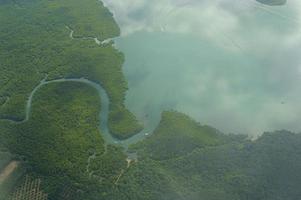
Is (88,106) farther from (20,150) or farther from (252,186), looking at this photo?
(252,186)

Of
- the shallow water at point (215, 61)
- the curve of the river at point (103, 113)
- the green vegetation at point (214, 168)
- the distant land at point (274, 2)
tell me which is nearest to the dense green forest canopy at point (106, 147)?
the green vegetation at point (214, 168)

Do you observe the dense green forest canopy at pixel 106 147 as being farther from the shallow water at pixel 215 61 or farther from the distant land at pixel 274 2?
the distant land at pixel 274 2

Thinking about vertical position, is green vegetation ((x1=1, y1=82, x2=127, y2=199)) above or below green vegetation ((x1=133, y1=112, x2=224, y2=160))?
below

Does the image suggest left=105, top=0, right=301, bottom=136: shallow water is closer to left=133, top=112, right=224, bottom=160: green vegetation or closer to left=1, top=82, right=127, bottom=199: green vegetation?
left=133, top=112, right=224, bottom=160: green vegetation

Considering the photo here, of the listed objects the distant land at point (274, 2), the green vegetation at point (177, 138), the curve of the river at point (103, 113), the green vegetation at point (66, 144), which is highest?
the distant land at point (274, 2)

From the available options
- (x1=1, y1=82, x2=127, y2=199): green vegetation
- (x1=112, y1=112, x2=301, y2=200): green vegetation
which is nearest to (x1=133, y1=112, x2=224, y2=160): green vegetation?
(x1=112, y1=112, x2=301, y2=200): green vegetation

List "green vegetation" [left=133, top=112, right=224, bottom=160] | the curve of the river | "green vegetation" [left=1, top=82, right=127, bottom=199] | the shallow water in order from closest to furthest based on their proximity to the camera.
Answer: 1. "green vegetation" [left=1, top=82, right=127, bottom=199]
2. "green vegetation" [left=133, top=112, right=224, bottom=160]
3. the curve of the river
4. the shallow water

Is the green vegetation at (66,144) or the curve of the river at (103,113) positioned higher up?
the green vegetation at (66,144)
